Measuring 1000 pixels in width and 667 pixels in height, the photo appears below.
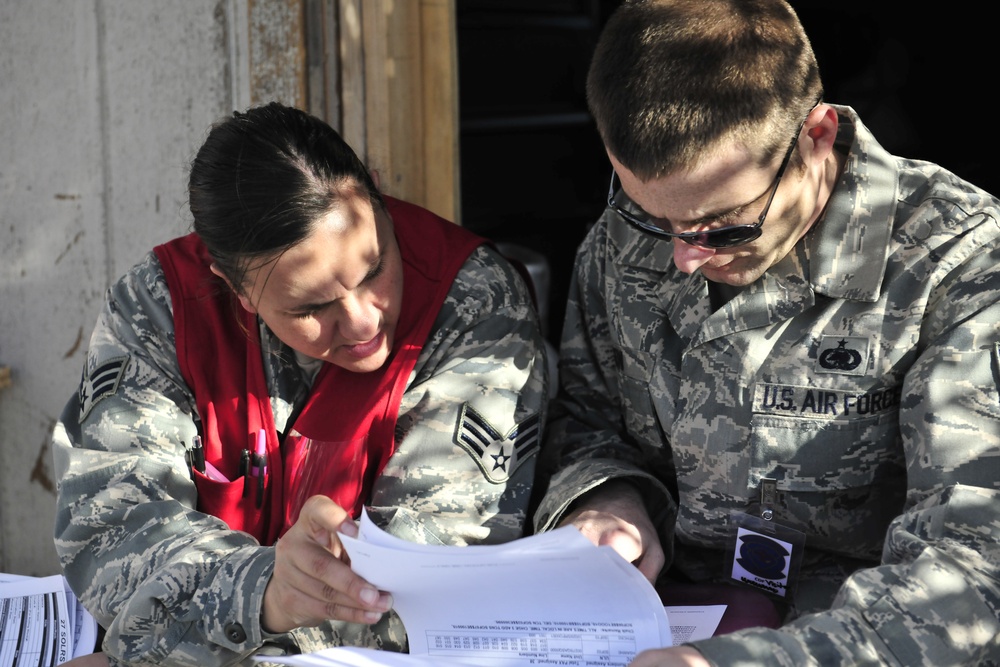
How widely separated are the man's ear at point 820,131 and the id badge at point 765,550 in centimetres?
55

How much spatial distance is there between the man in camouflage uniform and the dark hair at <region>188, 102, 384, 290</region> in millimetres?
476

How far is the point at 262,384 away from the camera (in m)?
1.99

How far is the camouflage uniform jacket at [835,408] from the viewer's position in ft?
4.46

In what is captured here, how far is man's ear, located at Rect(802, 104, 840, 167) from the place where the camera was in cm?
160

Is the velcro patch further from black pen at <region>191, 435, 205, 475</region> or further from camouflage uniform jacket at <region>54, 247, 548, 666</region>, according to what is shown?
black pen at <region>191, 435, 205, 475</region>

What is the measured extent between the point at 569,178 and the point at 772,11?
8.70ft

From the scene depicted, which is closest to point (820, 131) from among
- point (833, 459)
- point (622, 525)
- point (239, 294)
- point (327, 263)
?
point (833, 459)

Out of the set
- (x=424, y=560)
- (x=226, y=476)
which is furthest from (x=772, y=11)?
(x=226, y=476)

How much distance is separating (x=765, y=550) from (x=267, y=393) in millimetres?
944

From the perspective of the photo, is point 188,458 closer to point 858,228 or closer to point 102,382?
point 102,382

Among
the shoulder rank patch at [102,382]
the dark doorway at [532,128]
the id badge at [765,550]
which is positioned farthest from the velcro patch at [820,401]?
the dark doorway at [532,128]

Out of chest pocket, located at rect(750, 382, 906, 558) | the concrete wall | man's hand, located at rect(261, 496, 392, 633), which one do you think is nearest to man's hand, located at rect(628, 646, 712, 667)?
man's hand, located at rect(261, 496, 392, 633)

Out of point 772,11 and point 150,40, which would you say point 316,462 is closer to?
point 772,11

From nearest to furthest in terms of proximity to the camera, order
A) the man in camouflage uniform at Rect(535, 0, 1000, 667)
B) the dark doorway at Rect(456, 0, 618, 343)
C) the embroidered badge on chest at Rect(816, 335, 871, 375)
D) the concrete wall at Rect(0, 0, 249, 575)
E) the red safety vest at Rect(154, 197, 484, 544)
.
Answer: the man in camouflage uniform at Rect(535, 0, 1000, 667)
the embroidered badge on chest at Rect(816, 335, 871, 375)
the red safety vest at Rect(154, 197, 484, 544)
the concrete wall at Rect(0, 0, 249, 575)
the dark doorway at Rect(456, 0, 618, 343)
